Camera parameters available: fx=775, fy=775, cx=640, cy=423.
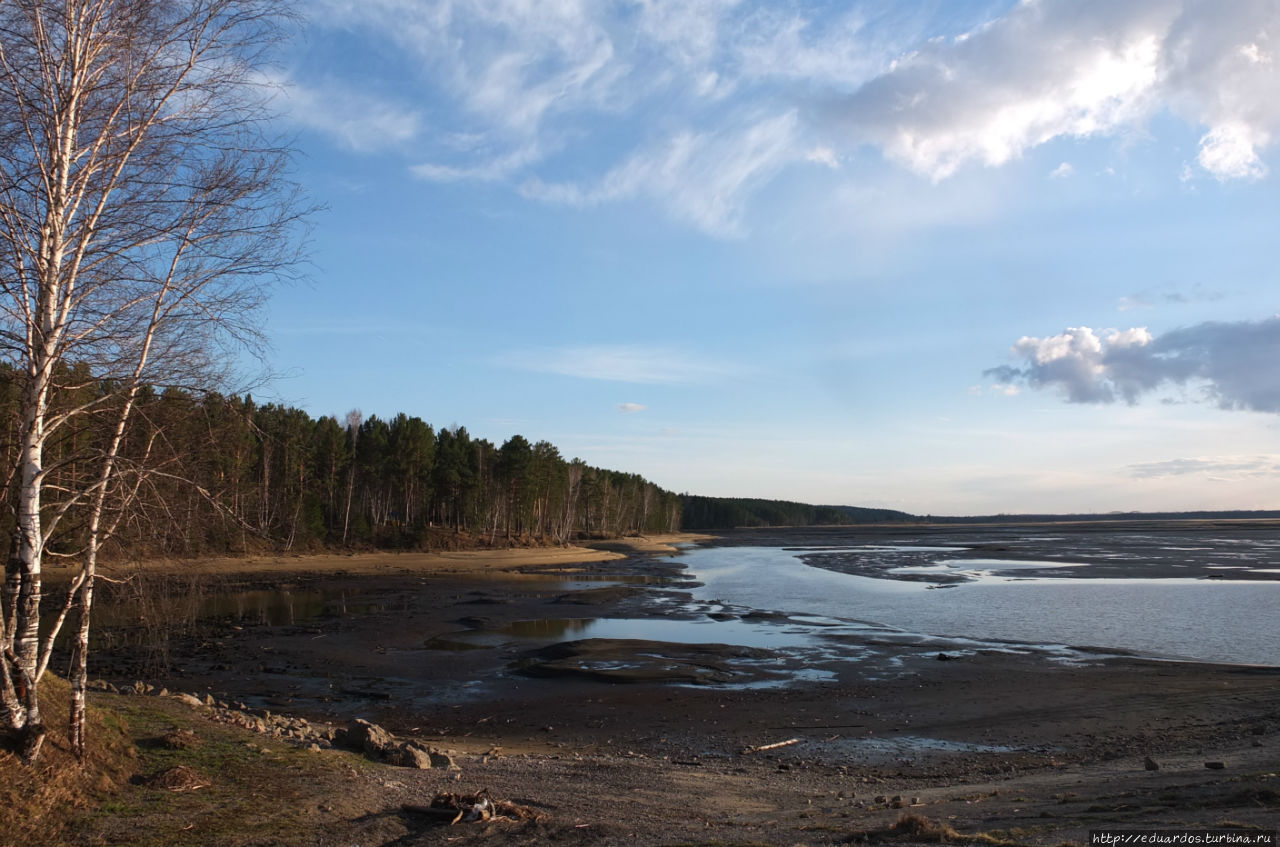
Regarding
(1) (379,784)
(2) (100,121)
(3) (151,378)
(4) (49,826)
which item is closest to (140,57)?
(2) (100,121)

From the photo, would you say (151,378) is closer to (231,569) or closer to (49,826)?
(49,826)

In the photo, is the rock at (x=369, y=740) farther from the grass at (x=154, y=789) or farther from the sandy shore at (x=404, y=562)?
the sandy shore at (x=404, y=562)

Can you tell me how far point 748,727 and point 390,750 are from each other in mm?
8372

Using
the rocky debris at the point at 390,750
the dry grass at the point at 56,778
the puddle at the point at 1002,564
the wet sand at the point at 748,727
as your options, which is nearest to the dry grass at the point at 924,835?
the wet sand at the point at 748,727

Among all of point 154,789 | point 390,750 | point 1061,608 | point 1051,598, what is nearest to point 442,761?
point 390,750

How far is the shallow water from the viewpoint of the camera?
92.1 feet

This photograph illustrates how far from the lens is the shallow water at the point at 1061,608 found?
92.1ft

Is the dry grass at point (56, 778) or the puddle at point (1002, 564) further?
the puddle at point (1002, 564)

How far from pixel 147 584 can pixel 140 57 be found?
19.4ft

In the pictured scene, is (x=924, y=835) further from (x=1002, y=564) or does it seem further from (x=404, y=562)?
(x=1002, y=564)

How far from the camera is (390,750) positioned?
12.2 m

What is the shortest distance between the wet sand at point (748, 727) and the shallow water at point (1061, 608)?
5.17 m

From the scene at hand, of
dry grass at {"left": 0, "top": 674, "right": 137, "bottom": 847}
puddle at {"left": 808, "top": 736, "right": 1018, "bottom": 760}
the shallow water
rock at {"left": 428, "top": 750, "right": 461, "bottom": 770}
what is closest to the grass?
dry grass at {"left": 0, "top": 674, "right": 137, "bottom": 847}

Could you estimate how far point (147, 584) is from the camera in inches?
350
